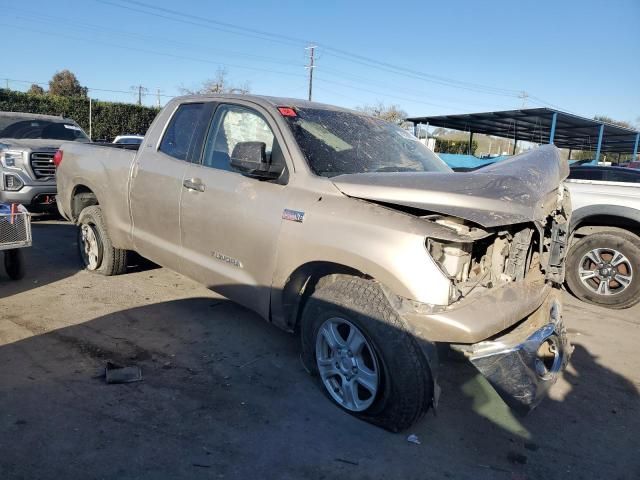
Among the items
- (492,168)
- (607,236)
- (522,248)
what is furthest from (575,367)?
(607,236)

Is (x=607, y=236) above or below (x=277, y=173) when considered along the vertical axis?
below

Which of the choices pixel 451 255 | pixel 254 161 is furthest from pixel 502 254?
pixel 254 161

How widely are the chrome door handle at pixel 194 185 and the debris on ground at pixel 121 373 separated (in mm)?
1403

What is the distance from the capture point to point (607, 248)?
5.42 m

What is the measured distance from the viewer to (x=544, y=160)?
11.4ft

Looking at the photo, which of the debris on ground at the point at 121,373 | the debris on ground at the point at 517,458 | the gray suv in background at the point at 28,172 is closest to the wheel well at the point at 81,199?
the debris on ground at the point at 121,373

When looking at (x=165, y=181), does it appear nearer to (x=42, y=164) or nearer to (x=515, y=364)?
(x=515, y=364)

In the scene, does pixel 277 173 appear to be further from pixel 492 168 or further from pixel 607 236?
pixel 607 236

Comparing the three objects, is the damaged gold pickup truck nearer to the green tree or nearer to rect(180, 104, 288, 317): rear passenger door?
rect(180, 104, 288, 317): rear passenger door

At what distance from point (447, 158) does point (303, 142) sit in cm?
1536

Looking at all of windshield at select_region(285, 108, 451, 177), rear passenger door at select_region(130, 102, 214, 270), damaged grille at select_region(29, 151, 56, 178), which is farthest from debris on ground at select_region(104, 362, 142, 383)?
damaged grille at select_region(29, 151, 56, 178)

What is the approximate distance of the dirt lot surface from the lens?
2.51 metres

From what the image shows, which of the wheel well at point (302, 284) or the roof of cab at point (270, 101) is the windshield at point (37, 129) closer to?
the roof of cab at point (270, 101)

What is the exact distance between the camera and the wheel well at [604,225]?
5.50 meters
